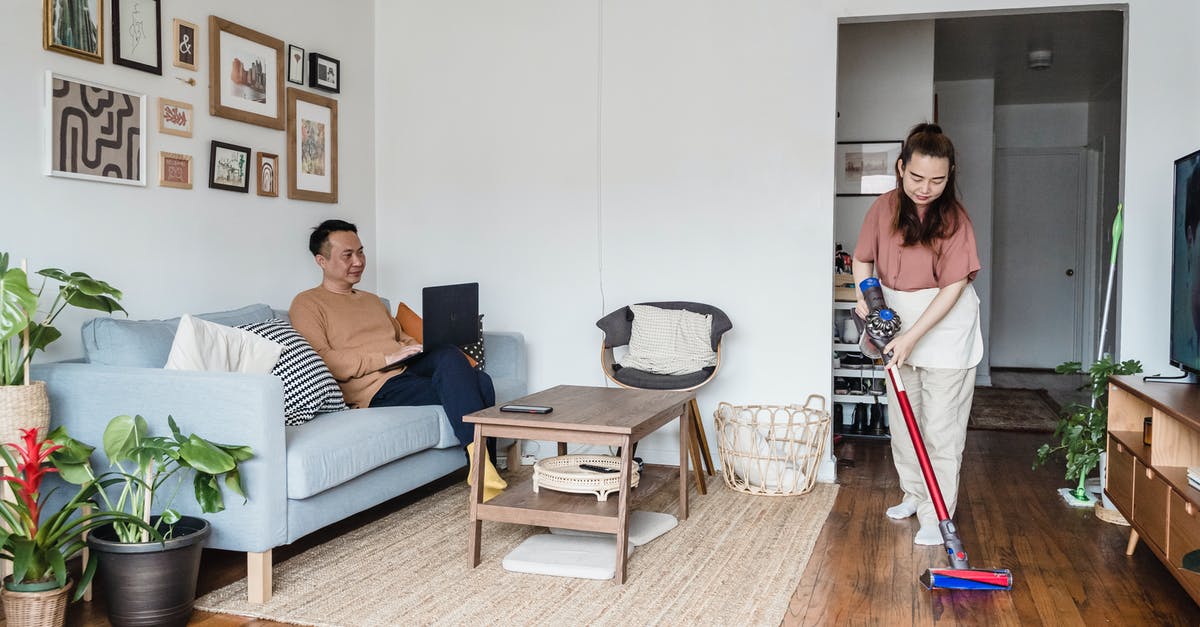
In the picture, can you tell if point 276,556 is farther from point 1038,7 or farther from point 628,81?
point 1038,7

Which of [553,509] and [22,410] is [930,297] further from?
[22,410]

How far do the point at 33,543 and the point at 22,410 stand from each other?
0.37 metres

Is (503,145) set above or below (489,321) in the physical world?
above

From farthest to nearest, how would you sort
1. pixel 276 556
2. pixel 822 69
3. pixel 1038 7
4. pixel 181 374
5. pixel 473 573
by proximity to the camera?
1. pixel 822 69
2. pixel 1038 7
3. pixel 276 556
4. pixel 473 573
5. pixel 181 374

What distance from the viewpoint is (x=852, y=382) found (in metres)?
5.52

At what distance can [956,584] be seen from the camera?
2789 mm

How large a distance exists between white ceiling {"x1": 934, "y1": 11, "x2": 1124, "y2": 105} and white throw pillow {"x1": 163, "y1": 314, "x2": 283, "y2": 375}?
438 centimetres

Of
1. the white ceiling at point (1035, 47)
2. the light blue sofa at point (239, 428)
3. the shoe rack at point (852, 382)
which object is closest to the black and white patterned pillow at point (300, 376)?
the light blue sofa at point (239, 428)

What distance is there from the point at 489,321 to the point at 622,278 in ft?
2.36

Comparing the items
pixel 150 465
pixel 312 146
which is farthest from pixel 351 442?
pixel 312 146

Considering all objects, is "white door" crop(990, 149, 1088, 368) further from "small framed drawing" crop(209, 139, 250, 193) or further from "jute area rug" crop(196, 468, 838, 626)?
"small framed drawing" crop(209, 139, 250, 193)

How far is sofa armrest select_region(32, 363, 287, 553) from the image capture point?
106 inches

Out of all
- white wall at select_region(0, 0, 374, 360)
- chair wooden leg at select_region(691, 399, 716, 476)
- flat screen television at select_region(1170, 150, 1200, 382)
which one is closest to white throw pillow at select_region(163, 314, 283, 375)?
white wall at select_region(0, 0, 374, 360)

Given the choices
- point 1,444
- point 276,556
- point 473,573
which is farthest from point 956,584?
point 1,444
